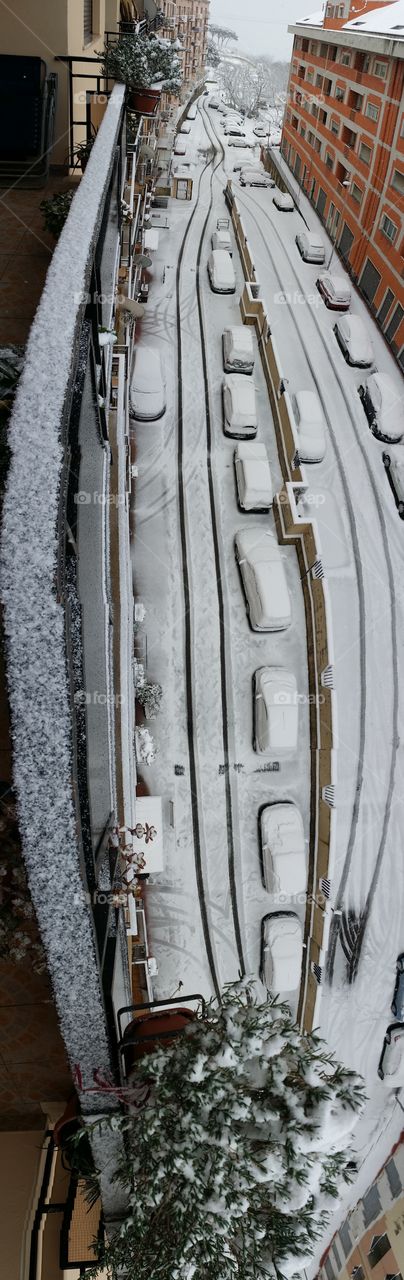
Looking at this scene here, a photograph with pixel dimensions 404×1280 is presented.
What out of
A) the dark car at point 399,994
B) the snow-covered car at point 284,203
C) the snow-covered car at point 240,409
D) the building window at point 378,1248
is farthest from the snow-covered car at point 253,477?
the snow-covered car at point 284,203

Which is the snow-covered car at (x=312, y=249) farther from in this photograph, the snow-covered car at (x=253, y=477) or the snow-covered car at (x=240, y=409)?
the snow-covered car at (x=253, y=477)

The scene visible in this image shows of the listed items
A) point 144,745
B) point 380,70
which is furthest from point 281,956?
point 380,70

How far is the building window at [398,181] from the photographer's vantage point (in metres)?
16.3

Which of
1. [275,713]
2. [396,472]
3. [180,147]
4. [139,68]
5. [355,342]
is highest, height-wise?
[180,147]

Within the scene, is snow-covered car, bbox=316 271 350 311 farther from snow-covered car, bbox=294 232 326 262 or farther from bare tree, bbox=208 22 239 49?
bare tree, bbox=208 22 239 49

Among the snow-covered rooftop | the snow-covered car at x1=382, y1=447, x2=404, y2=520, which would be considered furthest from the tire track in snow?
the snow-covered rooftop

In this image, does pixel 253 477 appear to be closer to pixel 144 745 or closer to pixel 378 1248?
pixel 144 745

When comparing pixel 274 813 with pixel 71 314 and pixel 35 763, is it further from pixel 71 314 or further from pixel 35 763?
pixel 71 314

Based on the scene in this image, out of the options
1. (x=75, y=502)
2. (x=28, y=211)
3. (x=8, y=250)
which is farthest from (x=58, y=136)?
(x=75, y=502)

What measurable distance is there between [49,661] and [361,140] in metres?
23.0

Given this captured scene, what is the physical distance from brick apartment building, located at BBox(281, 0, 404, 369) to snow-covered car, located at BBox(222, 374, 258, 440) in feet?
18.4

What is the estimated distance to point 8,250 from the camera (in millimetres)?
8555

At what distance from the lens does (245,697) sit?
1152 cm

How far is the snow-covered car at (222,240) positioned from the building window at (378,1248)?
24.0 meters
